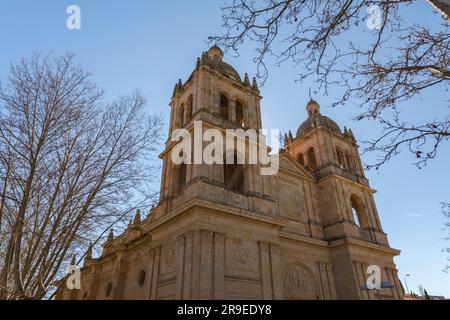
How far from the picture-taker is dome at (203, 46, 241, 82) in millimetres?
21484

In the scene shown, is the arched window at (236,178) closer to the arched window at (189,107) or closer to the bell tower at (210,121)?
the bell tower at (210,121)

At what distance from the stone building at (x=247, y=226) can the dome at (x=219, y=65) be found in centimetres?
13

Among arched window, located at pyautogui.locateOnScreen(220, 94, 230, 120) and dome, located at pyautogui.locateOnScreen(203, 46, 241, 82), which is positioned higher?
dome, located at pyautogui.locateOnScreen(203, 46, 241, 82)

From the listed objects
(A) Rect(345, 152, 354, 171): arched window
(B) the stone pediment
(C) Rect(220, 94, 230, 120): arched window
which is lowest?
(B) the stone pediment

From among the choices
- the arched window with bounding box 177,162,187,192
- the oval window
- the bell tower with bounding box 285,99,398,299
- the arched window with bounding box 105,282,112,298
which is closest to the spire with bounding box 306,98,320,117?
the bell tower with bounding box 285,99,398,299

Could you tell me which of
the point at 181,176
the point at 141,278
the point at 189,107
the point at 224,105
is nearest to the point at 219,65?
the point at 224,105

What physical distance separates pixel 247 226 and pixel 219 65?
43.5 ft

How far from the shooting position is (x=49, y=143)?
347 inches

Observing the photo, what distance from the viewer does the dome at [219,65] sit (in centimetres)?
2148

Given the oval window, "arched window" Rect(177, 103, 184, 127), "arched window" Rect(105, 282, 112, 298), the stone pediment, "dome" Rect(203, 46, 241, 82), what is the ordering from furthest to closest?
1. the stone pediment
2. "arched window" Rect(105, 282, 112, 298)
3. "arched window" Rect(177, 103, 184, 127)
4. "dome" Rect(203, 46, 241, 82)
5. the oval window

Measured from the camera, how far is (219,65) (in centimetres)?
2330

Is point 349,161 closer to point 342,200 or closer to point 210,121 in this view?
point 342,200

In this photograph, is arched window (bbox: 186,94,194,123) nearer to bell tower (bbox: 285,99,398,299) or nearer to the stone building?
the stone building

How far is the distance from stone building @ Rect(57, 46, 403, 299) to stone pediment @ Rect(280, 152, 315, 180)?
0.11 meters
